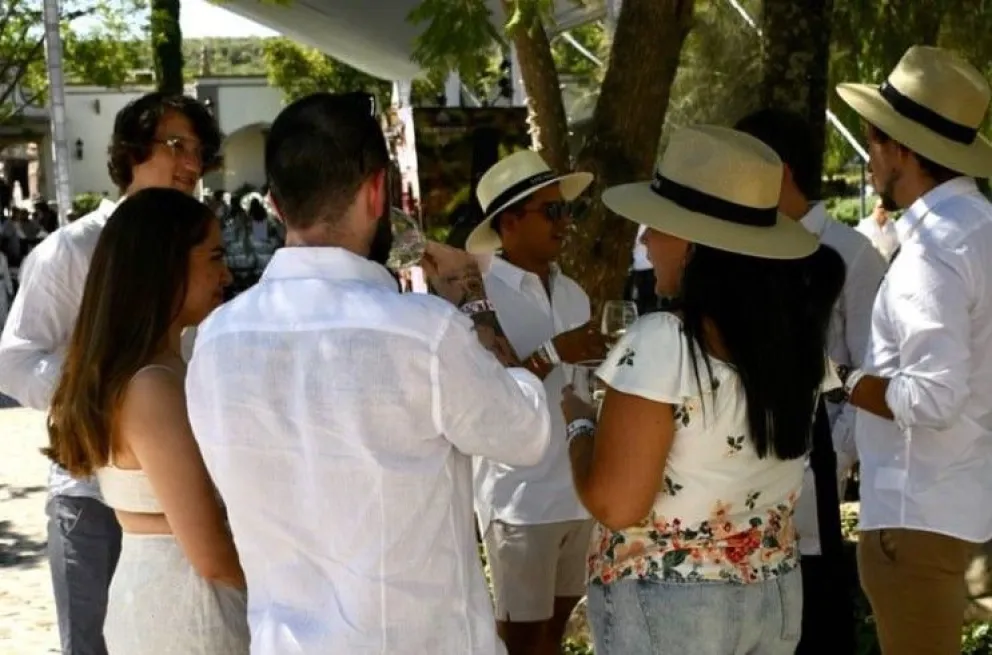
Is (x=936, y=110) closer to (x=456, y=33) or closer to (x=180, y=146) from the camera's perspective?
(x=180, y=146)

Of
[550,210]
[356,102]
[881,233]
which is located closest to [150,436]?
[356,102]

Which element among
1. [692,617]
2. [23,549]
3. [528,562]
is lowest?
[23,549]

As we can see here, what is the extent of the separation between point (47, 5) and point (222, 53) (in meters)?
59.5

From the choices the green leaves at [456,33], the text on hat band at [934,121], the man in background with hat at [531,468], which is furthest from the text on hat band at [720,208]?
the green leaves at [456,33]

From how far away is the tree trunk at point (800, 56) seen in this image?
587 centimetres

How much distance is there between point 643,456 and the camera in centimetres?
259

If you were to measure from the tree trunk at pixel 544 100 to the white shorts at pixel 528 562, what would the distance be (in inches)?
143

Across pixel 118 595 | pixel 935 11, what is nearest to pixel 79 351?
pixel 118 595

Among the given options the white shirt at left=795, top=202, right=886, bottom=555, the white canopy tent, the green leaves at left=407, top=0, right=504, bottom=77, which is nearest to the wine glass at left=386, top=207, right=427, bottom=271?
the white shirt at left=795, top=202, right=886, bottom=555

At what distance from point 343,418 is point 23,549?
21.7ft

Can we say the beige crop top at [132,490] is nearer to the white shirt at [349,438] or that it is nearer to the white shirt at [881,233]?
the white shirt at [349,438]

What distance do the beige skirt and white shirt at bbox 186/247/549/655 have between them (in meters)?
0.38

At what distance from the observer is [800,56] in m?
5.88

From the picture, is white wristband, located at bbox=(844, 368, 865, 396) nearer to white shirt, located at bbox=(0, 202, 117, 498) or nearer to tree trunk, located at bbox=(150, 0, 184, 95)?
white shirt, located at bbox=(0, 202, 117, 498)
